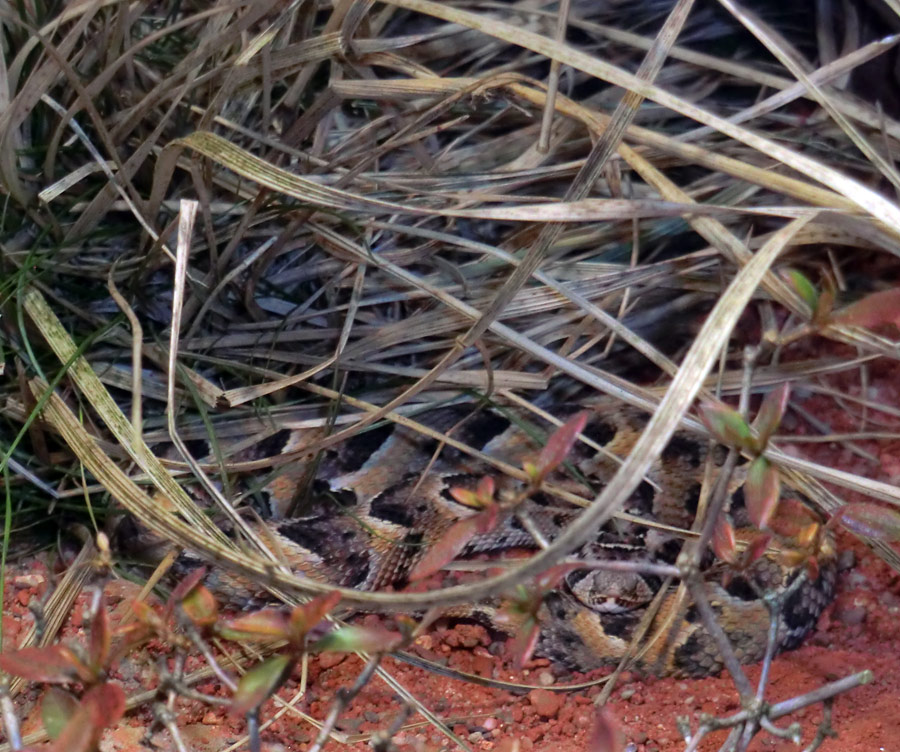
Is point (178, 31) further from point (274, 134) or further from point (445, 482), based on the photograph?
point (445, 482)

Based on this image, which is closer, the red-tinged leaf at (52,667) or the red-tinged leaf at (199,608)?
the red-tinged leaf at (52,667)

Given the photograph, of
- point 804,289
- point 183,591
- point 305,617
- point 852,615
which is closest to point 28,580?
point 183,591

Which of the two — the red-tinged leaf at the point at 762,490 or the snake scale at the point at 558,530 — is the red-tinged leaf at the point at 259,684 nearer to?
the red-tinged leaf at the point at 762,490

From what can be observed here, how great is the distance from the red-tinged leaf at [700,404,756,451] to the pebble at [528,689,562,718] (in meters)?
0.99

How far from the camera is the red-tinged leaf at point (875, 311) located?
1.45m

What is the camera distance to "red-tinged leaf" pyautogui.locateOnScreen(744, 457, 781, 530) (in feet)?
4.63

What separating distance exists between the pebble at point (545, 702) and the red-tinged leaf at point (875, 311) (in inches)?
46.5

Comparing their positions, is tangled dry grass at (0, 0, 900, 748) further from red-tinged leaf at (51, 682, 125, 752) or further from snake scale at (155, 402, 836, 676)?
red-tinged leaf at (51, 682, 125, 752)

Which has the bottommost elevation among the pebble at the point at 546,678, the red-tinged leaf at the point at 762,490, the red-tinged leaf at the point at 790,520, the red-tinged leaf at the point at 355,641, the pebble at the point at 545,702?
the pebble at the point at 546,678

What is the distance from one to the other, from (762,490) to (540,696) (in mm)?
1017

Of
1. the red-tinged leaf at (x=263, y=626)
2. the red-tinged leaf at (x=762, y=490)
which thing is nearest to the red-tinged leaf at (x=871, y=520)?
the red-tinged leaf at (x=762, y=490)

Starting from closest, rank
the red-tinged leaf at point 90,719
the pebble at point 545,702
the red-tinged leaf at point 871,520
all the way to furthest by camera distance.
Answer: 1. the red-tinged leaf at point 90,719
2. the red-tinged leaf at point 871,520
3. the pebble at point 545,702

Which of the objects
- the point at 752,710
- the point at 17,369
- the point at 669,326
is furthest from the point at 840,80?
the point at 17,369

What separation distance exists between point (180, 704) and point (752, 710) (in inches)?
49.2
